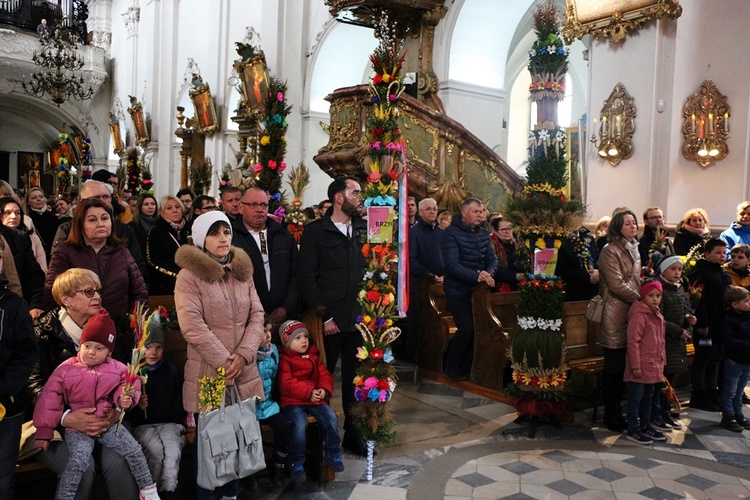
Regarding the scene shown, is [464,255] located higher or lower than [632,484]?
higher

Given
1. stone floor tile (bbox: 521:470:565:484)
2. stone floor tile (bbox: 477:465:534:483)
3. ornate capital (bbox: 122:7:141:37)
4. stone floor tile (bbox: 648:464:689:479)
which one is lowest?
stone floor tile (bbox: 477:465:534:483)

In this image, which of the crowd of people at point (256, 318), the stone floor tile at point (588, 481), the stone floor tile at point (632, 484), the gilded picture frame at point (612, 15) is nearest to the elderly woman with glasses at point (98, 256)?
the crowd of people at point (256, 318)

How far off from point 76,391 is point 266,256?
1766 millimetres

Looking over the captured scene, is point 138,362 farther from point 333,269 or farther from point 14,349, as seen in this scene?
point 333,269

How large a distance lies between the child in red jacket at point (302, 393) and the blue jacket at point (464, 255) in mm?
2307

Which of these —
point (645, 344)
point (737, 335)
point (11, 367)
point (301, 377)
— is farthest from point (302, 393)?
point (737, 335)

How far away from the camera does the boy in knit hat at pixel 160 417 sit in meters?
3.76

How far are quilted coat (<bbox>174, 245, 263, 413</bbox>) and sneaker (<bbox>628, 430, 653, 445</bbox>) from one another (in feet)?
9.62

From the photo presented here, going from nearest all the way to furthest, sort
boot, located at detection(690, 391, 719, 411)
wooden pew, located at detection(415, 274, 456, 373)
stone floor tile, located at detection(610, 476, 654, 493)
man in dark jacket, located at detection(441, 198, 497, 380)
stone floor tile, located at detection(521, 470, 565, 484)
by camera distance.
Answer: stone floor tile, located at detection(610, 476, 654, 493)
stone floor tile, located at detection(521, 470, 565, 484)
boot, located at detection(690, 391, 719, 411)
man in dark jacket, located at detection(441, 198, 497, 380)
wooden pew, located at detection(415, 274, 456, 373)

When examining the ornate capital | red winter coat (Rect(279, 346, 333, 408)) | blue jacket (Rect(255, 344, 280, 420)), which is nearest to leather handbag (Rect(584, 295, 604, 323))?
red winter coat (Rect(279, 346, 333, 408))

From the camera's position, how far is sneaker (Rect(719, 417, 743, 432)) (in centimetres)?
567

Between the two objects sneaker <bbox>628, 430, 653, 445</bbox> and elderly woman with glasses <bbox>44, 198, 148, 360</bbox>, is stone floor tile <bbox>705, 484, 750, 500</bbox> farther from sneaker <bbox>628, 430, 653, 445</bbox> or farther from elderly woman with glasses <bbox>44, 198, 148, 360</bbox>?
elderly woman with glasses <bbox>44, 198, 148, 360</bbox>

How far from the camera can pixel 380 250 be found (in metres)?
4.40

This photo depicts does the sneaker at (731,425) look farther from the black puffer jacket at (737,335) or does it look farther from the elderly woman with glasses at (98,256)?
the elderly woman with glasses at (98,256)
